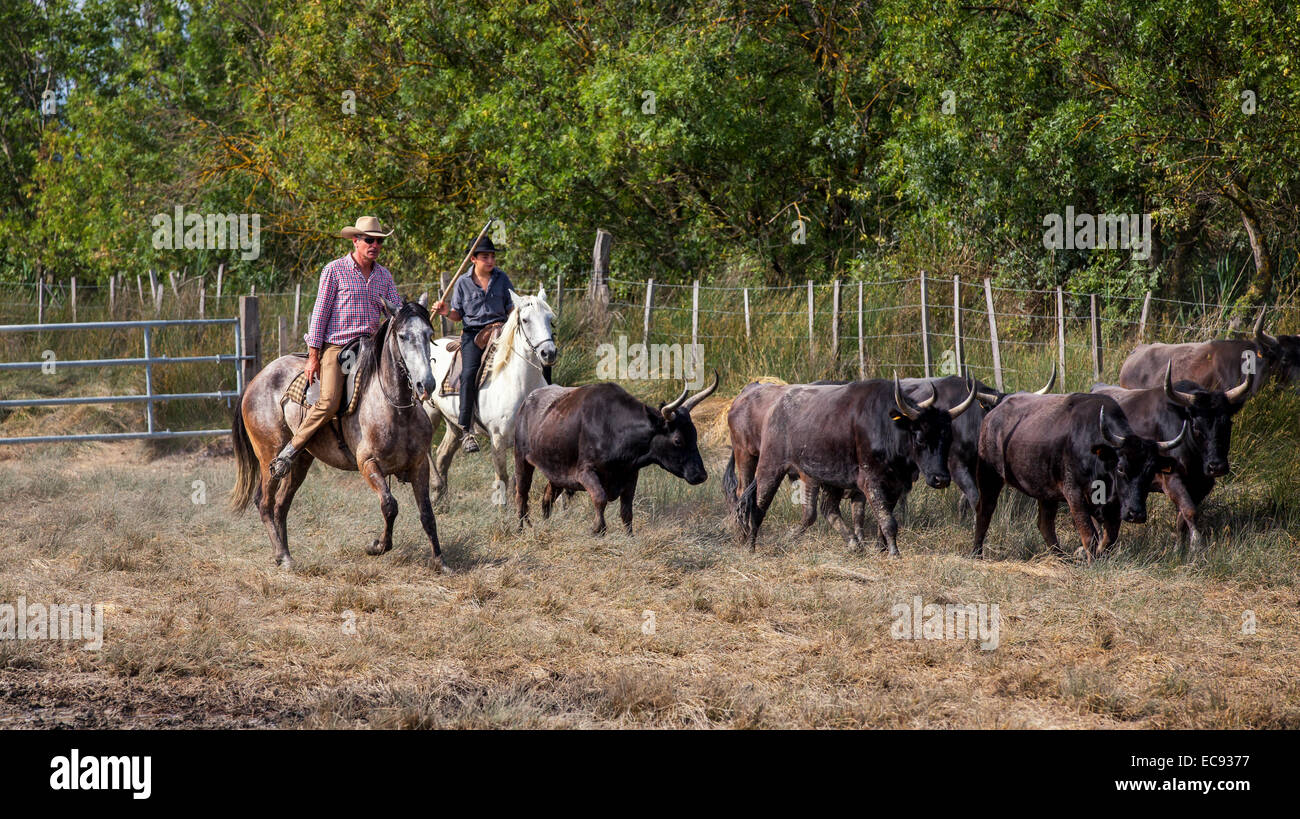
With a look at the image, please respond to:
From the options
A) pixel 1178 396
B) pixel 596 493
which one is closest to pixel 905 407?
pixel 1178 396

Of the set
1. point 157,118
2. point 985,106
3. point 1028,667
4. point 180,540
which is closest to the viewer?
point 1028,667

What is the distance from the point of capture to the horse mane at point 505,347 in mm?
10608

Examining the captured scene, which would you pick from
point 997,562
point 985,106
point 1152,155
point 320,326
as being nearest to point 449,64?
point 985,106

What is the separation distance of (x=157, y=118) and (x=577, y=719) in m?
26.5

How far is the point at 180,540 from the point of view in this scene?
30.2ft

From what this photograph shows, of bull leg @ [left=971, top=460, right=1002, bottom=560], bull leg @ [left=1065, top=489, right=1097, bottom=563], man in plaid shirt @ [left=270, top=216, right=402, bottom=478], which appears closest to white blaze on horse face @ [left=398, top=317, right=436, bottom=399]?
man in plaid shirt @ [left=270, top=216, right=402, bottom=478]

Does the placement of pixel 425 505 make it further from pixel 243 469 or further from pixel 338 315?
pixel 243 469

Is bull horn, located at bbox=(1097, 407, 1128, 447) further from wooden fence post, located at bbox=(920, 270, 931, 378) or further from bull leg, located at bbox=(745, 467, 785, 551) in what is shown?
wooden fence post, located at bbox=(920, 270, 931, 378)

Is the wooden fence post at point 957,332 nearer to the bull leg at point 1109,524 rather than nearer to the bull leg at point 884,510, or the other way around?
the bull leg at point 1109,524

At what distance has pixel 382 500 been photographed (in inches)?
324

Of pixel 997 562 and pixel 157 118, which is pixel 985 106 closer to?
pixel 997 562

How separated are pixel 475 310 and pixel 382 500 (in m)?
3.33

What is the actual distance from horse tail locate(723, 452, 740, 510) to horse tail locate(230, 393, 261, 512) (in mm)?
3718

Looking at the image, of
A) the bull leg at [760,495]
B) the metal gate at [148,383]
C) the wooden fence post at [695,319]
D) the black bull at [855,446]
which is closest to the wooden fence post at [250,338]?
the metal gate at [148,383]
